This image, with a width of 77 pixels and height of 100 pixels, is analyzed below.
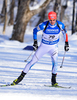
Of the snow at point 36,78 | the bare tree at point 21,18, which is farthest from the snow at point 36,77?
the bare tree at point 21,18

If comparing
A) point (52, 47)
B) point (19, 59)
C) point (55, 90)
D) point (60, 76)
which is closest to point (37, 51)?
point (52, 47)

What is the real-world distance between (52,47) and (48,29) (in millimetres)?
439

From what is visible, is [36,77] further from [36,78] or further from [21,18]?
[21,18]

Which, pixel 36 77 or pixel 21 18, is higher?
pixel 21 18

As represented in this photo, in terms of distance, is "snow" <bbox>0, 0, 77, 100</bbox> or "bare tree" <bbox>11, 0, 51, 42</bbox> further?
"bare tree" <bbox>11, 0, 51, 42</bbox>

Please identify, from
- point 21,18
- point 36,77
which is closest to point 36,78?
point 36,77

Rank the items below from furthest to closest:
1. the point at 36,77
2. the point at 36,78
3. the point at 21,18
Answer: the point at 21,18
the point at 36,77
the point at 36,78

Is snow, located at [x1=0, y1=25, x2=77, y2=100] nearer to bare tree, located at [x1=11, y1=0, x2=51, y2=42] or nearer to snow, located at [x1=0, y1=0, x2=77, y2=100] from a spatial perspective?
snow, located at [x1=0, y1=0, x2=77, y2=100]

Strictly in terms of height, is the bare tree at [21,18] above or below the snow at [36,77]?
above

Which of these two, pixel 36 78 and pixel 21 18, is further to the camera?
pixel 21 18

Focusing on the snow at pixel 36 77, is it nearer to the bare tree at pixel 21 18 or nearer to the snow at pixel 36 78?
the snow at pixel 36 78

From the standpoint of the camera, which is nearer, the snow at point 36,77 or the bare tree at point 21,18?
the snow at point 36,77

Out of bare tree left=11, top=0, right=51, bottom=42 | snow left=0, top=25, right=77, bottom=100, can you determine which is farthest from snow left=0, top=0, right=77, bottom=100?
bare tree left=11, top=0, right=51, bottom=42

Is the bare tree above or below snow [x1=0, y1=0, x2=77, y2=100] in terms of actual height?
above
